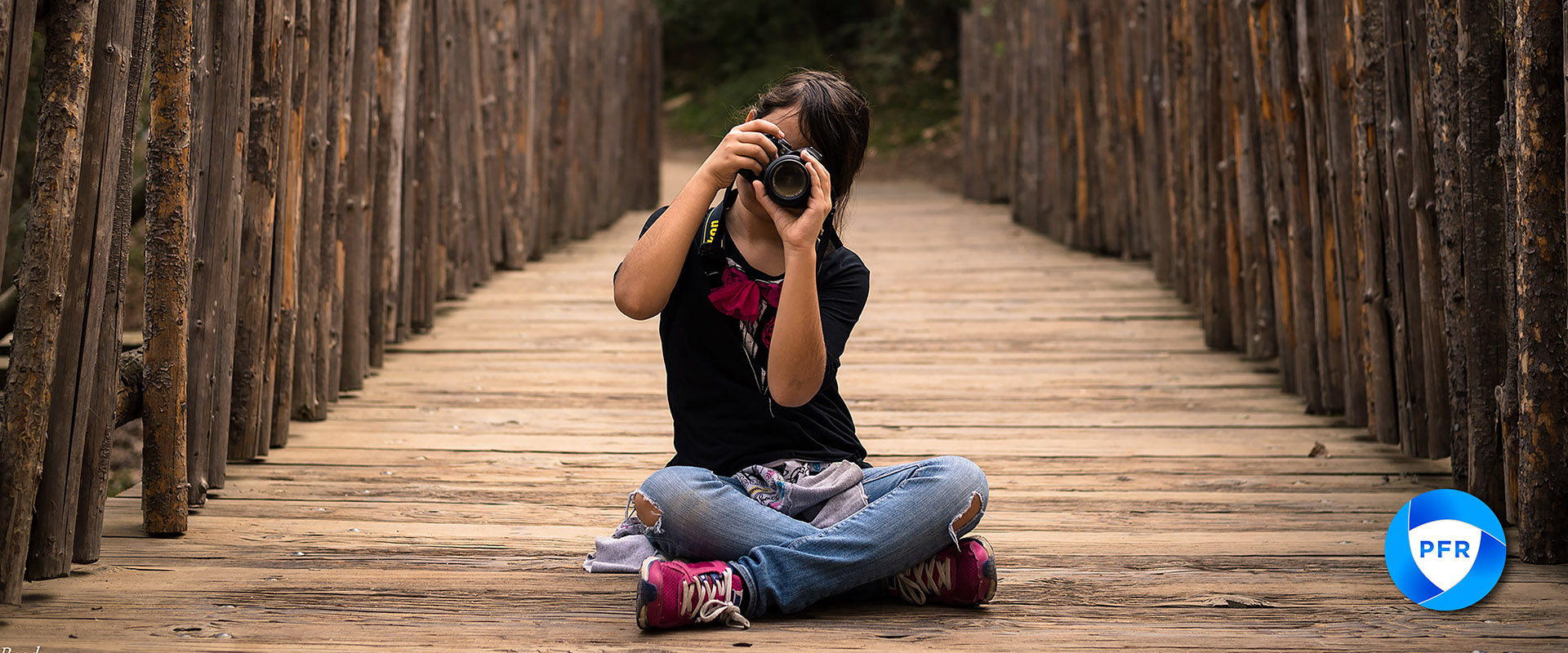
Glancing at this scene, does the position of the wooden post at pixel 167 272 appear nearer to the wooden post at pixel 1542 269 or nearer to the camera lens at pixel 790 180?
the camera lens at pixel 790 180

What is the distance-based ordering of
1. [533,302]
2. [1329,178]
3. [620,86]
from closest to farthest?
[1329,178], [533,302], [620,86]

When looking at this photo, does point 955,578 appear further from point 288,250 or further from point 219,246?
point 288,250

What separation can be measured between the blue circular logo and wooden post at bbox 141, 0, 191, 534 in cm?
240

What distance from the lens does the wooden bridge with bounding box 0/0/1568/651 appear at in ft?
6.89

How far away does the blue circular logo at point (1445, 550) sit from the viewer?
223 cm

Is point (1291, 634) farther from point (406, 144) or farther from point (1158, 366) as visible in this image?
point (406, 144)

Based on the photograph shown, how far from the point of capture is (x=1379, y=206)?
321 cm

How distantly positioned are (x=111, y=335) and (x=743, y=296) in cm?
116

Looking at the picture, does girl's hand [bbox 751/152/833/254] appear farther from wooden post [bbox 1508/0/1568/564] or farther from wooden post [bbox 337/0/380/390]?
wooden post [bbox 337/0/380/390]

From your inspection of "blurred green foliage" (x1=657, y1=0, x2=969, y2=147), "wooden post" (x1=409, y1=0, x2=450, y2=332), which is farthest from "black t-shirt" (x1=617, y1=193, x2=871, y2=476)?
"blurred green foliage" (x1=657, y1=0, x2=969, y2=147)

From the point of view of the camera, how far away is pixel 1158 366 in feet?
14.2

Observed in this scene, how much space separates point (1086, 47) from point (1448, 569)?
4.53m

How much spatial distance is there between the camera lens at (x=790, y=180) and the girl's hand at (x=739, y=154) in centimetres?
5

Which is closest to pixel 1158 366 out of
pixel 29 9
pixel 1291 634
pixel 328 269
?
pixel 1291 634
